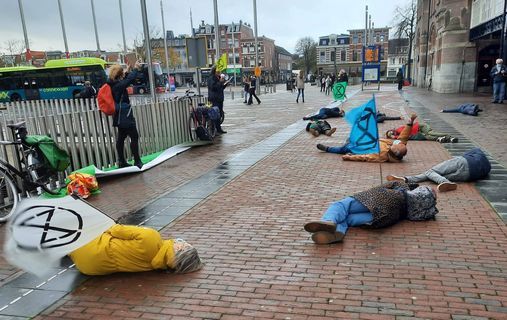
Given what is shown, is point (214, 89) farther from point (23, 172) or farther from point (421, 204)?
point (421, 204)

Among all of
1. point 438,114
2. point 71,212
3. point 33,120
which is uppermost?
point 33,120

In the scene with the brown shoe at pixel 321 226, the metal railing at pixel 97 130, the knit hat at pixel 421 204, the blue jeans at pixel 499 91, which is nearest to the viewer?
the brown shoe at pixel 321 226

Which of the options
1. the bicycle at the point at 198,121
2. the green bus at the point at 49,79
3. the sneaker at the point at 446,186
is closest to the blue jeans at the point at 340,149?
the sneaker at the point at 446,186

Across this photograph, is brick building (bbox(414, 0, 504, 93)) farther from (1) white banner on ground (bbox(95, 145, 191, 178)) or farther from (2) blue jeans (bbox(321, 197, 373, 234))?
(2) blue jeans (bbox(321, 197, 373, 234))

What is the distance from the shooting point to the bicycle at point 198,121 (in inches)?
431

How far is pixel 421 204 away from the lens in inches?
187

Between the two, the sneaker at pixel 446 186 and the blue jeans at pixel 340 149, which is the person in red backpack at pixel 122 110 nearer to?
the blue jeans at pixel 340 149

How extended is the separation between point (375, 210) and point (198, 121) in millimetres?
7421

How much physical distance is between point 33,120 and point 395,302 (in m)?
6.34

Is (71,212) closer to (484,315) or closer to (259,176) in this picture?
(484,315)

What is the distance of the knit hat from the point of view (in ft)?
15.6

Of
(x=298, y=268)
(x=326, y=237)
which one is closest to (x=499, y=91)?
(x=326, y=237)

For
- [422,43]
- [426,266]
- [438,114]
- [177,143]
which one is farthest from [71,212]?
[422,43]

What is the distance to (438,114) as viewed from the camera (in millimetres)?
15492
